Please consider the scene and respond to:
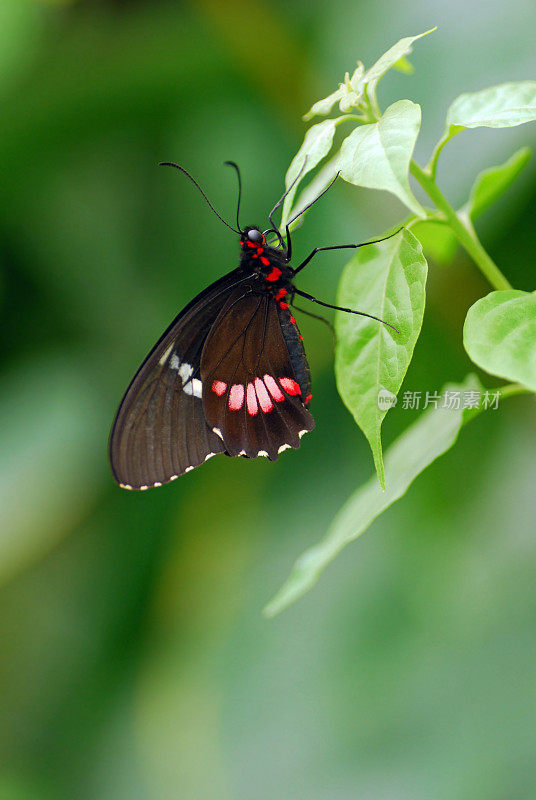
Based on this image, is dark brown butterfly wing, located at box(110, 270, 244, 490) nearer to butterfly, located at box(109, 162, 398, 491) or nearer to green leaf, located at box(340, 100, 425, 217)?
butterfly, located at box(109, 162, 398, 491)

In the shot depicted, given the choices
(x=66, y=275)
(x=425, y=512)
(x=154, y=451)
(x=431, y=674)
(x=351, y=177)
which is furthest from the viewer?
(x=66, y=275)

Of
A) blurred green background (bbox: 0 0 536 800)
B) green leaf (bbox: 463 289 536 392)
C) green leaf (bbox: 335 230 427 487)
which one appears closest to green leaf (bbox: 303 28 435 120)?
green leaf (bbox: 335 230 427 487)

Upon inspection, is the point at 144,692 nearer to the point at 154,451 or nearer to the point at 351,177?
the point at 154,451

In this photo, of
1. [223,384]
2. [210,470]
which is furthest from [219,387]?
[210,470]

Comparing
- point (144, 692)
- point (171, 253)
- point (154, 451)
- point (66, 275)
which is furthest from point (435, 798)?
point (66, 275)

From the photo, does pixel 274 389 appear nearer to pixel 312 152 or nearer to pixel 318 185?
pixel 318 185

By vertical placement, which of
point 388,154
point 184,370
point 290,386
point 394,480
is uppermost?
point 388,154
